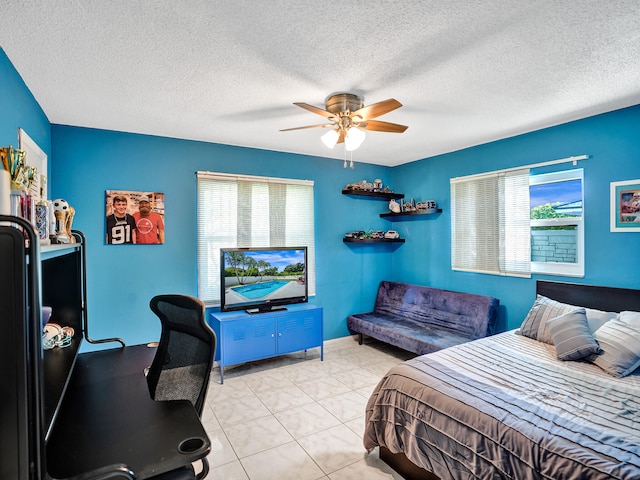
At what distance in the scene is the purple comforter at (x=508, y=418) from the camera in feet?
4.83

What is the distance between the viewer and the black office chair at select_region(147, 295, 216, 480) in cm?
149

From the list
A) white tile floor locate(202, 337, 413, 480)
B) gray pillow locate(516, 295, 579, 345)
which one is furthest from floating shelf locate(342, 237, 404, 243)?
gray pillow locate(516, 295, 579, 345)

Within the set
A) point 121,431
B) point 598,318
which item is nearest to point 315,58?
point 121,431

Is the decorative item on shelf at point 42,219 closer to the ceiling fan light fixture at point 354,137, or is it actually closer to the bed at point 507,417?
the ceiling fan light fixture at point 354,137

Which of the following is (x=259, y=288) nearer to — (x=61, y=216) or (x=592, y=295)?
(x=61, y=216)

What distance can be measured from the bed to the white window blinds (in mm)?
1036

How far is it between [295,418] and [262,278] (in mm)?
1568

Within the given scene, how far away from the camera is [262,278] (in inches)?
151

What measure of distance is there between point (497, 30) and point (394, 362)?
11.0 feet

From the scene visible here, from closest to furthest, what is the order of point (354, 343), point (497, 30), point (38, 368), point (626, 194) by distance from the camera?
point (38, 368) → point (497, 30) → point (626, 194) → point (354, 343)

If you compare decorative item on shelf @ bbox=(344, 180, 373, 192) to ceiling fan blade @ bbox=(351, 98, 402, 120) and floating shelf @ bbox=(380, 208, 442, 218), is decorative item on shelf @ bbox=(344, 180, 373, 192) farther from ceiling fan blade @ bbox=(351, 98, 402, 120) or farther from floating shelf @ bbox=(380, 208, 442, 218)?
ceiling fan blade @ bbox=(351, 98, 402, 120)

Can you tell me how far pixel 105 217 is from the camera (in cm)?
326

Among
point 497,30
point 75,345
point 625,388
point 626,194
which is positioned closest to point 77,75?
point 75,345

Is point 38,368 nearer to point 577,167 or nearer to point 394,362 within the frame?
point 394,362
